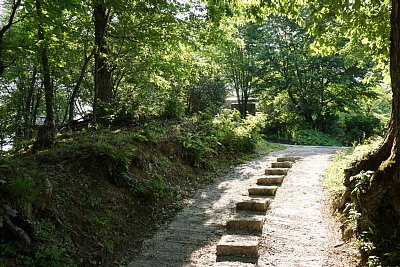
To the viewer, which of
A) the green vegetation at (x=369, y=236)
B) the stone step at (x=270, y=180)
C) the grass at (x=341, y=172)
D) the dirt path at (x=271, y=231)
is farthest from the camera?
the stone step at (x=270, y=180)

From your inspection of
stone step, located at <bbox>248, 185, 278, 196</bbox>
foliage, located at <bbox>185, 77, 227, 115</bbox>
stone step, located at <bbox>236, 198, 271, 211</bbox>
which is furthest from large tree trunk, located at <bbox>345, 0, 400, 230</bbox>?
foliage, located at <bbox>185, 77, 227, 115</bbox>

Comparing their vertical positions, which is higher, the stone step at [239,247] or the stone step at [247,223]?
the stone step at [247,223]

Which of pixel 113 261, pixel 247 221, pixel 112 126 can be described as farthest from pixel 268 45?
pixel 113 261

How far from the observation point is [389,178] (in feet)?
11.9

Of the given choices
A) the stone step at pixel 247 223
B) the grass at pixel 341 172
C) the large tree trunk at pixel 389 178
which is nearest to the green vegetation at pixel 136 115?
the large tree trunk at pixel 389 178

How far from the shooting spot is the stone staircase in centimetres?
403

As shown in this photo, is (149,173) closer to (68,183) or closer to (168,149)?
(168,149)

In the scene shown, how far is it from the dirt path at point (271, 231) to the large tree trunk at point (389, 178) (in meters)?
0.64

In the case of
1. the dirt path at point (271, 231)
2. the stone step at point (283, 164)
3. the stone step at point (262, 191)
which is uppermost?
the stone step at point (283, 164)

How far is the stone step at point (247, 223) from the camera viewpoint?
472 centimetres

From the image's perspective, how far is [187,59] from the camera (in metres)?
11.4

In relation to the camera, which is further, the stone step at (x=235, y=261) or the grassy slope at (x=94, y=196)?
the stone step at (x=235, y=261)

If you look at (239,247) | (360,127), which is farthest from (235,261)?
(360,127)

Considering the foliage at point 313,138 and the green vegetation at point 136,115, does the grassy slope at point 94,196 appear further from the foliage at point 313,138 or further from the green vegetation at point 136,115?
the foliage at point 313,138
